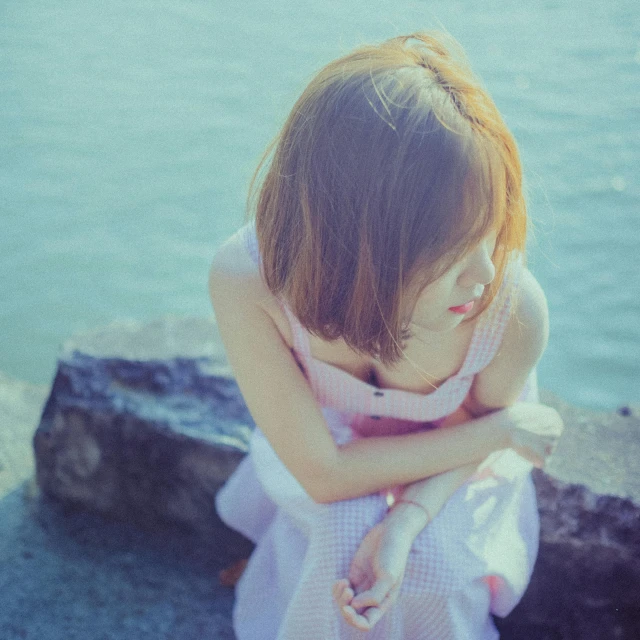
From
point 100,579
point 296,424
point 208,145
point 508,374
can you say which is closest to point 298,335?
point 296,424

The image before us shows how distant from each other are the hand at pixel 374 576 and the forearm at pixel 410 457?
10 cm

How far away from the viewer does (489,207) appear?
114 cm

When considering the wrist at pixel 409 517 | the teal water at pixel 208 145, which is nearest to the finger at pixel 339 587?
the wrist at pixel 409 517

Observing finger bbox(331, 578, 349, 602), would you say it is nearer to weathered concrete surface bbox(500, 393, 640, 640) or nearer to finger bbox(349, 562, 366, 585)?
finger bbox(349, 562, 366, 585)

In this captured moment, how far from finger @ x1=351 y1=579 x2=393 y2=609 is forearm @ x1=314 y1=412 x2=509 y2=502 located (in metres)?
0.22

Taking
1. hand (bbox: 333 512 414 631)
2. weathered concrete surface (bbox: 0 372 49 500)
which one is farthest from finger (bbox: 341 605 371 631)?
weathered concrete surface (bbox: 0 372 49 500)

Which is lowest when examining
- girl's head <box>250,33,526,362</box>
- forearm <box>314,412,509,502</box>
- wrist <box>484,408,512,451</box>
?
forearm <box>314,412,509,502</box>

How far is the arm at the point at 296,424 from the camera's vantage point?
1.44m

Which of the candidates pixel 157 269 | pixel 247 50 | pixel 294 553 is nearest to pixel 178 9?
pixel 247 50

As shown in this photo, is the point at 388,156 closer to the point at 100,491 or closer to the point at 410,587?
the point at 410,587

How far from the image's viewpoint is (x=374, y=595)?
1314 mm

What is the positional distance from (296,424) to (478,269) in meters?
Answer: 0.49

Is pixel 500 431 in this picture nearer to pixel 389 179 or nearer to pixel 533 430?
pixel 533 430

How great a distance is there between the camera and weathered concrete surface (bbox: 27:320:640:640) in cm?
170
